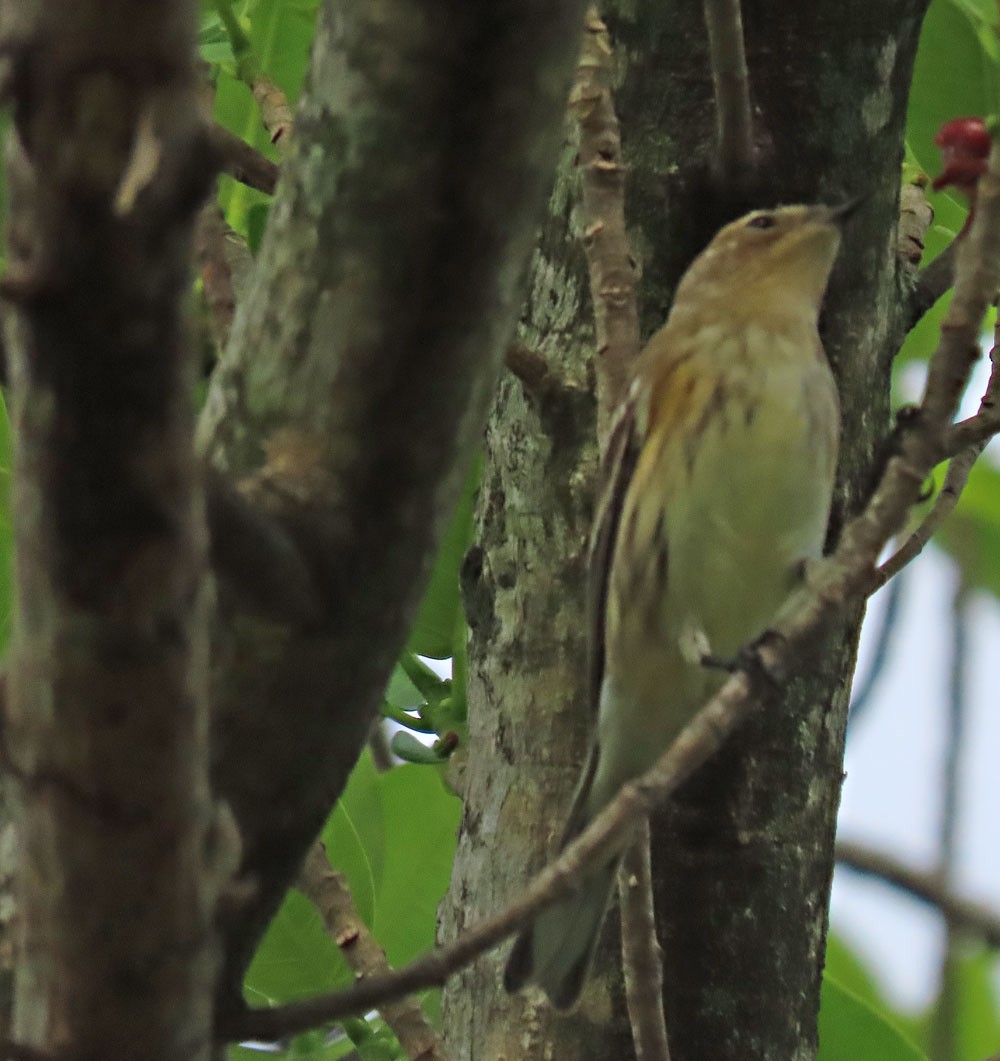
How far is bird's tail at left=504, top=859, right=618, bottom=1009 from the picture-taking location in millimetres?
2342

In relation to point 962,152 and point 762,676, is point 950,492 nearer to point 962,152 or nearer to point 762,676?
point 962,152

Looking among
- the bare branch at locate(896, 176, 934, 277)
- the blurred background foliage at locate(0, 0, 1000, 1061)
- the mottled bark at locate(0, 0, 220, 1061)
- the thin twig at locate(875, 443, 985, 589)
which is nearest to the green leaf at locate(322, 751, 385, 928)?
the blurred background foliage at locate(0, 0, 1000, 1061)

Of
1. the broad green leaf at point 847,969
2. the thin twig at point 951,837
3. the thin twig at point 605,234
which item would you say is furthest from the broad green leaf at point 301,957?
the broad green leaf at point 847,969

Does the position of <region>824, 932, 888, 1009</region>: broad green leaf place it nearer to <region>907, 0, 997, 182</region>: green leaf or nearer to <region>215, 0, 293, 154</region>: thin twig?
<region>907, 0, 997, 182</region>: green leaf

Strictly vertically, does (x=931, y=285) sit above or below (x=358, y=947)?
above

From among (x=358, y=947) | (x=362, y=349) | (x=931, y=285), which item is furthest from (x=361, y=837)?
(x=362, y=349)

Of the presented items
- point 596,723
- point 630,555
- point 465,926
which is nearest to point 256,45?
point 630,555

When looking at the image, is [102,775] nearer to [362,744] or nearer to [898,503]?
[362,744]

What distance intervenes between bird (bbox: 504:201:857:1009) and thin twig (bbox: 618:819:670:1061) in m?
0.61

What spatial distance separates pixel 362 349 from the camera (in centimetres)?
126

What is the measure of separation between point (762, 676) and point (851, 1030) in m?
1.16

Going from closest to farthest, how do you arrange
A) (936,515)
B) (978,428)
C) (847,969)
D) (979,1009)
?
(978,428)
(936,515)
(847,969)
(979,1009)

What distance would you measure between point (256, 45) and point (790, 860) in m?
1.73

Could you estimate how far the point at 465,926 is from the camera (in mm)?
2518
